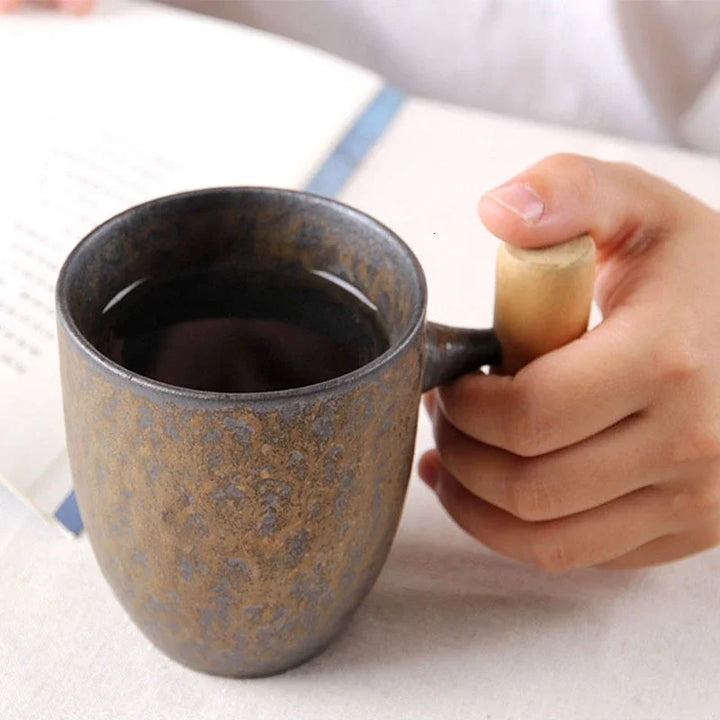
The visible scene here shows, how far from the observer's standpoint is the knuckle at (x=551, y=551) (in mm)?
447

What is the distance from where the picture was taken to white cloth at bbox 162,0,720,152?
2.66 ft

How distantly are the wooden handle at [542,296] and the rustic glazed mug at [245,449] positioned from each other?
1 cm

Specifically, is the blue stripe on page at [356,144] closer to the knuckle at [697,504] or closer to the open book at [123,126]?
the open book at [123,126]

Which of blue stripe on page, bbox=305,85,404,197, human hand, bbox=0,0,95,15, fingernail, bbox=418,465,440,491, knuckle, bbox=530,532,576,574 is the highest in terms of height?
knuckle, bbox=530,532,576,574

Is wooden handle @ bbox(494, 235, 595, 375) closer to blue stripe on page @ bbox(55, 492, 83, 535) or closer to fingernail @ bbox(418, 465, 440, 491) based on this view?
fingernail @ bbox(418, 465, 440, 491)

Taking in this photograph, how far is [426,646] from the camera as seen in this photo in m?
0.44

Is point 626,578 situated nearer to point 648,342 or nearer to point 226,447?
point 648,342

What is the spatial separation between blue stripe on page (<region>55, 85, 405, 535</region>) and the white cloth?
0.29 ft

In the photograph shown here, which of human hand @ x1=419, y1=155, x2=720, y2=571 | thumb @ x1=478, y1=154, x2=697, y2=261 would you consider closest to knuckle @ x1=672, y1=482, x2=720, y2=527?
human hand @ x1=419, y1=155, x2=720, y2=571

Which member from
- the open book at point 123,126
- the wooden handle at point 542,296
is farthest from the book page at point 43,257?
the wooden handle at point 542,296

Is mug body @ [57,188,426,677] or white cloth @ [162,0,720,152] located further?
white cloth @ [162,0,720,152]

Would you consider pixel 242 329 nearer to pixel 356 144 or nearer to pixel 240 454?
pixel 240 454

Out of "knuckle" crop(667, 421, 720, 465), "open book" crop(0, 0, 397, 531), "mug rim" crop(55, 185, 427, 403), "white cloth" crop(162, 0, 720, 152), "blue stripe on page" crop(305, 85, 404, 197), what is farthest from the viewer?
"white cloth" crop(162, 0, 720, 152)

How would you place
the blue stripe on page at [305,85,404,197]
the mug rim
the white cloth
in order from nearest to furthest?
the mug rim
the blue stripe on page at [305,85,404,197]
the white cloth
